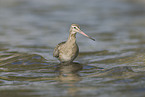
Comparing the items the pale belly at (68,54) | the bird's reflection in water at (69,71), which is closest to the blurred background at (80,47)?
the bird's reflection in water at (69,71)

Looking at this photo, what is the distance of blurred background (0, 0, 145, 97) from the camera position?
706 centimetres

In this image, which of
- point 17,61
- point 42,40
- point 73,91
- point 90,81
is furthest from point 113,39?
point 73,91

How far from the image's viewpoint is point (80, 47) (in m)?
12.6

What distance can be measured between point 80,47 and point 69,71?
3.80 m

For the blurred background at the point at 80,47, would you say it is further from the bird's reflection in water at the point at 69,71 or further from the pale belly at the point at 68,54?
the pale belly at the point at 68,54

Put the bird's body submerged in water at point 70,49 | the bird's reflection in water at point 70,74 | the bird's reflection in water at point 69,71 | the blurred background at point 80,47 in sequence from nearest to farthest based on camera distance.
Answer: the bird's reflection in water at point 70,74 < the blurred background at point 80,47 < the bird's reflection in water at point 69,71 < the bird's body submerged in water at point 70,49

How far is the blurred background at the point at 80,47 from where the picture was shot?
7062 millimetres

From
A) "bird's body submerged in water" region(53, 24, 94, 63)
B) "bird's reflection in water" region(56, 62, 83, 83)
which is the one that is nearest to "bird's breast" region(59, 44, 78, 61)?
"bird's body submerged in water" region(53, 24, 94, 63)

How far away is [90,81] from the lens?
7.57m

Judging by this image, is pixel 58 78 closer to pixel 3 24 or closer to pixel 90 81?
pixel 90 81

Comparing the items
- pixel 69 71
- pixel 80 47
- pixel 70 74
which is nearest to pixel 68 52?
pixel 69 71

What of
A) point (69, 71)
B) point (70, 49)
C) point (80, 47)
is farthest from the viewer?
point (80, 47)

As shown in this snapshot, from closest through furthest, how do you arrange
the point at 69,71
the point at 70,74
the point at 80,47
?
the point at 70,74 < the point at 69,71 < the point at 80,47

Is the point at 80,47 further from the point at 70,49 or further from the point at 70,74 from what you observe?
the point at 70,74
